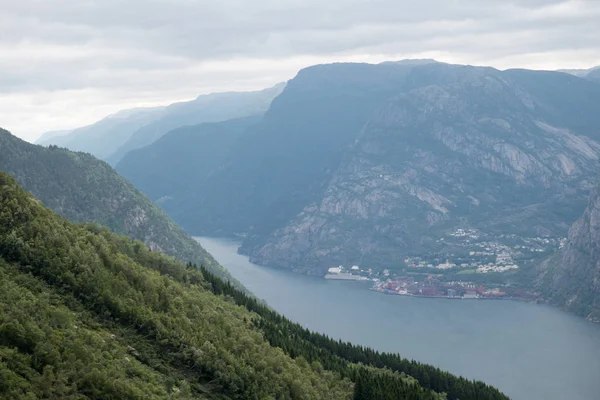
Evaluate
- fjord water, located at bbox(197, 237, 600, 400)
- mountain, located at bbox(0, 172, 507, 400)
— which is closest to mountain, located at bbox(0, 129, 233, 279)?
fjord water, located at bbox(197, 237, 600, 400)

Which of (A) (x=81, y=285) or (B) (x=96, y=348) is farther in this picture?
(A) (x=81, y=285)

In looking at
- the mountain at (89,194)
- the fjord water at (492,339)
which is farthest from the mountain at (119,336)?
the mountain at (89,194)

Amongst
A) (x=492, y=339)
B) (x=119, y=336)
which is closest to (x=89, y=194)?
(x=492, y=339)

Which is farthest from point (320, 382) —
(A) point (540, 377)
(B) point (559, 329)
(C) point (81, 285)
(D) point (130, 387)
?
(B) point (559, 329)

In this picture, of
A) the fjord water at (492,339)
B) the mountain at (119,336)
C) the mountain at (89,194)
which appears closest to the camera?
the mountain at (119,336)

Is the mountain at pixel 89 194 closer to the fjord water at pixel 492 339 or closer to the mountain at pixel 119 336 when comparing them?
the fjord water at pixel 492 339

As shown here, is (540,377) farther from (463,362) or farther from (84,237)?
(84,237)

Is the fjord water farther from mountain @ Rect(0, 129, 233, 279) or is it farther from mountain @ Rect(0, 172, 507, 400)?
→ mountain @ Rect(0, 172, 507, 400)
